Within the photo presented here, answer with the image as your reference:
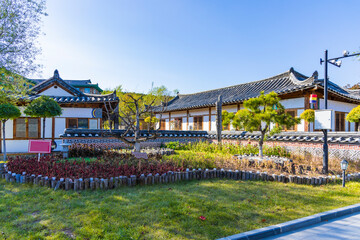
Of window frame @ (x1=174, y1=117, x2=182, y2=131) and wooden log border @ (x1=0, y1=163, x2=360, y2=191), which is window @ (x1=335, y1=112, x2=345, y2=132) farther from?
window frame @ (x1=174, y1=117, x2=182, y2=131)

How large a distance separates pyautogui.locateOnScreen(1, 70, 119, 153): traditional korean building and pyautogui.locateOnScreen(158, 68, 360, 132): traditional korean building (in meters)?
7.45

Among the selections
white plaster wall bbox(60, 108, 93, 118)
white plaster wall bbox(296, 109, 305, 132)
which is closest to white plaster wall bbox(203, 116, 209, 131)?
white plaster wall bbox(296, 109, 305, 132)

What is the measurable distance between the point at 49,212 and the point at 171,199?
209 cm

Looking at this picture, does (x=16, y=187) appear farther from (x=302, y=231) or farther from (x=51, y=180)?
(x=302, y=231)

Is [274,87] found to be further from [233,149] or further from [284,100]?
[233,149]

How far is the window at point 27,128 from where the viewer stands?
1206 centimetres

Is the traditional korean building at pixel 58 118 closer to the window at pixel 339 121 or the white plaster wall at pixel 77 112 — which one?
the white plaster wall at pixel 77 112

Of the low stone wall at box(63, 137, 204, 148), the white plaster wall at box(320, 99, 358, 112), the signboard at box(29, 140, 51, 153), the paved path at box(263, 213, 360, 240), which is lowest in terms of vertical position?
the paved path at box(263, 213, 360, 240)

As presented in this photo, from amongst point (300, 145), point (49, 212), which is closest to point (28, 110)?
point (49, 212)

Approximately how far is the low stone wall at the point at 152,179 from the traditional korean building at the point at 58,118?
7.10 meters

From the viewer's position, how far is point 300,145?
9.61 m

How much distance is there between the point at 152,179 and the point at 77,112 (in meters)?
9.73

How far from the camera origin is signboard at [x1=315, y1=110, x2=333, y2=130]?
6492 mm

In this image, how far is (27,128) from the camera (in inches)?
482
